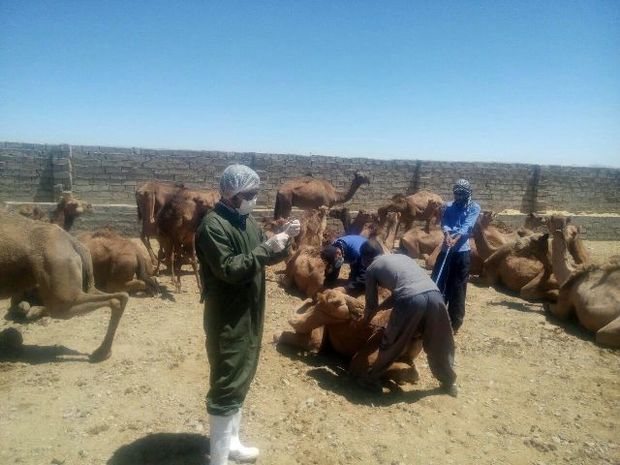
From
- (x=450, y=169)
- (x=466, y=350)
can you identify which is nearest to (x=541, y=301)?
(x=466, y=350)

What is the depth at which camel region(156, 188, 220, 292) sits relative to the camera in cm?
771

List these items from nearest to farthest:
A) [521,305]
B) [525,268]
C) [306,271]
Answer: [306,271]
[521,305]
[525,268]

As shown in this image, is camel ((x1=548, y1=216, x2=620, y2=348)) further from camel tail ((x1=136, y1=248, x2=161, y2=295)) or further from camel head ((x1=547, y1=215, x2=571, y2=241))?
camel tail ((x1=136, y1=248, x2=161, y2=295))

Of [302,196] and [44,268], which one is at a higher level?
[302,196]

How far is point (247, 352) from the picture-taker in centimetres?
311

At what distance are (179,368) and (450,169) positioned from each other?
46.8 ft

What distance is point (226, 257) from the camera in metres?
2.85

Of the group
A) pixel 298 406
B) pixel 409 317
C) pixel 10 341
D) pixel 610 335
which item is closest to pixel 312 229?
pixel 409 317

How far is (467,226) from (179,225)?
471 centimetres

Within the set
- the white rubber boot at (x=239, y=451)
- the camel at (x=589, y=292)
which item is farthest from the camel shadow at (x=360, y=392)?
the camel at (x=589, y=292)

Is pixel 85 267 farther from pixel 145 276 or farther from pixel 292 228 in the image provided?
pixel 292 228

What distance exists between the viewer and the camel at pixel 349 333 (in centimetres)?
475

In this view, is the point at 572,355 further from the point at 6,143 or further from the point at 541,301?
the point at 6,143

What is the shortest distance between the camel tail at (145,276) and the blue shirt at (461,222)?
460 centimetres
